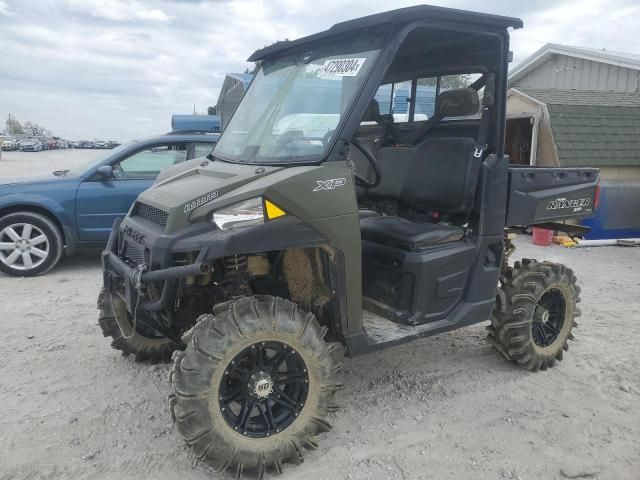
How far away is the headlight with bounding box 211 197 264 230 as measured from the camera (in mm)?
2980

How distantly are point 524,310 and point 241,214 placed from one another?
2.36 meters

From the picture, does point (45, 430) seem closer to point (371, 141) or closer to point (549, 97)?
point (371, 141)

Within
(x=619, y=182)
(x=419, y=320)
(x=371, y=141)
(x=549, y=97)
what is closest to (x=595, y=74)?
(x=549, y=97)

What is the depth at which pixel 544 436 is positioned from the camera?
3.42 metres

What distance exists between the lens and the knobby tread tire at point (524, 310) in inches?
165

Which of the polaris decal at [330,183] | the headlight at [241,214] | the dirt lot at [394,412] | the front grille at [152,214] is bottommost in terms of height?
the dirt lot at [394,412]

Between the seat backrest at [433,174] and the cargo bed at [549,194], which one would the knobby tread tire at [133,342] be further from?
the cargo bed at [549,194]

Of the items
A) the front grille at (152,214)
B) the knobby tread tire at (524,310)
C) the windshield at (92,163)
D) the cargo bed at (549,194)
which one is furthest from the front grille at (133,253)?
the windshield at (92,163)

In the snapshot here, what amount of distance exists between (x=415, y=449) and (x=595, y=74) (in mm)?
12688

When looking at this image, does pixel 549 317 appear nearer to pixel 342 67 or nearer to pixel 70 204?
pixel 342 67

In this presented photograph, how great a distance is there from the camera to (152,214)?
11.0ft

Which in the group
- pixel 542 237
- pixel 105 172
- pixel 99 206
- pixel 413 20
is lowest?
pixel 542 237

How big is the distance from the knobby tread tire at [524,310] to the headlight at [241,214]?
7.19 ft

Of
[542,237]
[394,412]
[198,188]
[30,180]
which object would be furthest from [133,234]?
[542,237]
